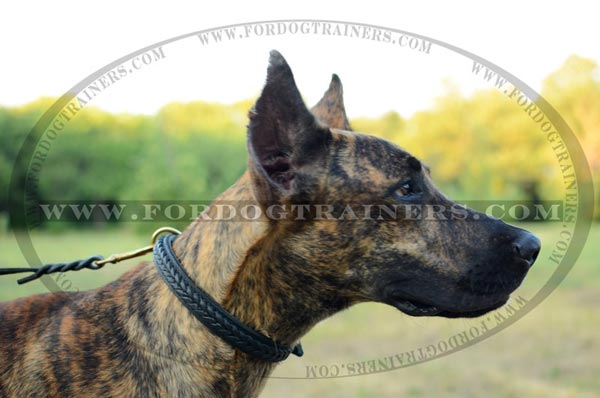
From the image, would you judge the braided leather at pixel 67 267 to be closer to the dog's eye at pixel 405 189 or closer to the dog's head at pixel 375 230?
the dog's head at pixel 375 230

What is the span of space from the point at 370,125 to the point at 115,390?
1148cm

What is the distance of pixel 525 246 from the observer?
106 inches

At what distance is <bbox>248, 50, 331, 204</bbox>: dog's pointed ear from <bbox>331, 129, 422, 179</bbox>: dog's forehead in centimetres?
9

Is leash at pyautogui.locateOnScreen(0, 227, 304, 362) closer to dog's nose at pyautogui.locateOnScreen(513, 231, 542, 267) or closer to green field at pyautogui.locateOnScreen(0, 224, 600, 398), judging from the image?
dog's nose at pyautogui.locateOnScreen(513, 231, 542, 267)

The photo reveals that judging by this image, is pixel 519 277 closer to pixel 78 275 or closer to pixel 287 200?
pixel 287 200

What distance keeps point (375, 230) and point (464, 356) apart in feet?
22.5

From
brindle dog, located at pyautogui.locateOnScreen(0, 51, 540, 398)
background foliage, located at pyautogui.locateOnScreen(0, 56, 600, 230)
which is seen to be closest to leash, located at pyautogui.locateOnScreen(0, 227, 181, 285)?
brindle dog, located at pyautogui.locateOnScreen(0, 51, 540, 398)

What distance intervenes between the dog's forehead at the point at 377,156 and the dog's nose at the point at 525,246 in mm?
493

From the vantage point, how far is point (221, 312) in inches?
98.7

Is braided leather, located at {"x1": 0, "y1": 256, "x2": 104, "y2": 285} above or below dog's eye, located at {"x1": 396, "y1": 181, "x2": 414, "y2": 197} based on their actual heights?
below

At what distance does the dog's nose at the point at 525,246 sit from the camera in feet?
8.88

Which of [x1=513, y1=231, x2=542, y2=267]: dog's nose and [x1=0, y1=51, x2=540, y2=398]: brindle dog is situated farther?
[x1=513, y1=231, x2=542, y2=267]: dog's nose

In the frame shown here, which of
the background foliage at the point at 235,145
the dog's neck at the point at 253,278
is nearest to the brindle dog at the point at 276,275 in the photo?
the dog's neck at the point at 253,278

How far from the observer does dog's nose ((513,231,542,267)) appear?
2.71 metres
